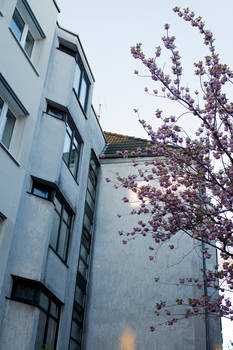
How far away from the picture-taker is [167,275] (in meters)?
17.0

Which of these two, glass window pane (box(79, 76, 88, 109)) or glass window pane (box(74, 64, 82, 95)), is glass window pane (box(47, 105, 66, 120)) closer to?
glass window pane (box(74, 64, 82, 95))

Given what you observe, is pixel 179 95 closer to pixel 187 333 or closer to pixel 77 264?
pixel 77 264

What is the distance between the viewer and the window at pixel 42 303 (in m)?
11.7

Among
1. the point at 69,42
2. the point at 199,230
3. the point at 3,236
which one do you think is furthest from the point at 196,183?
the point at 69,42

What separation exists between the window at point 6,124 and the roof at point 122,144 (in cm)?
828

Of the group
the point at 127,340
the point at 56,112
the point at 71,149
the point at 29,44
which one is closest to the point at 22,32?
the point at 29,44

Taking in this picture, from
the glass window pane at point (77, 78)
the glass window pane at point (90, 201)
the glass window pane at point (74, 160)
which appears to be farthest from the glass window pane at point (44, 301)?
the glass window pane at point (77, 78)

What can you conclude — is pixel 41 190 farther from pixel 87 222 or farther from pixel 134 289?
pixel 134 289

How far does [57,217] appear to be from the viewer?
14.2m

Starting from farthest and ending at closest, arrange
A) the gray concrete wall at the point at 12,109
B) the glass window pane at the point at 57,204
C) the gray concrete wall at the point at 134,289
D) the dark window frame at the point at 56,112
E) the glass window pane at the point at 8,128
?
the gray concrete wall at the point at 134,289 → the dark window frame at the point at 56,112 → the glass window pane at the point at 57,204 → the glass window pane at the point at 8,128 → the gray concrete wall at the point at 12,109

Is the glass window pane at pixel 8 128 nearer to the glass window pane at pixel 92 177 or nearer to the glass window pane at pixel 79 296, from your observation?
the glass window pane at pixel 79 296

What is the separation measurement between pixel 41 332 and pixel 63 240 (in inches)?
131

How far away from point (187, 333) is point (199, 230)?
550 cm

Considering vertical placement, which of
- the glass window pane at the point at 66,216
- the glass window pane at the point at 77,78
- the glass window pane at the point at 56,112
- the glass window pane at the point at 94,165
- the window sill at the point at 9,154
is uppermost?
the glass window pane at the point at 77,78
